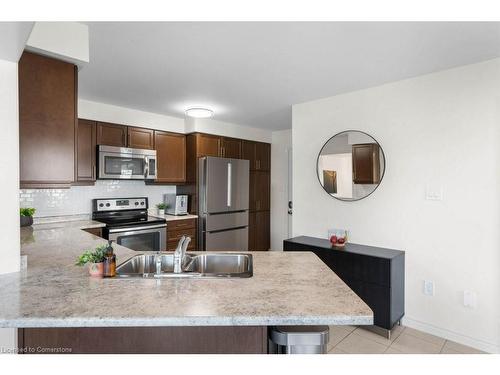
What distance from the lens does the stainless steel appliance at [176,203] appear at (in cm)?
409

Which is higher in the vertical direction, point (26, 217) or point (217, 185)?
point (217, 185)

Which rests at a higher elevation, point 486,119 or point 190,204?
point 486,119

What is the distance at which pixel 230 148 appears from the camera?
4.58 meters

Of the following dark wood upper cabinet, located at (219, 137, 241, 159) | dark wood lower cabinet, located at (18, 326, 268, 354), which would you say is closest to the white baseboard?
dark wood lower cabinet, located at (18, 326, 268, 354)

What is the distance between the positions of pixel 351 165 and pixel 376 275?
1099 mm

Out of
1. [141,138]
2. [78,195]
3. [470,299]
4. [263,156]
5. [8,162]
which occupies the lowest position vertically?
[470,299]

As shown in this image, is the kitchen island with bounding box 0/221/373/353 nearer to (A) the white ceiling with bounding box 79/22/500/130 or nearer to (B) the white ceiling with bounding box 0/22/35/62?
(B) the white ceiling with bounding box 0/22/35/62

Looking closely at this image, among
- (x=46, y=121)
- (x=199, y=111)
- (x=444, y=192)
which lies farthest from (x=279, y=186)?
(x=46, y=121)

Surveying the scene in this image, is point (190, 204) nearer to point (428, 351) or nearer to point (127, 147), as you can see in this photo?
point (127, 147)

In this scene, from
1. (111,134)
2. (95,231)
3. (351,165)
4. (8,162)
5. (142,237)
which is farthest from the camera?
(111,134)

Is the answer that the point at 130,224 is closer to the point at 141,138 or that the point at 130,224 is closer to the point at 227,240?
the point at 141,138

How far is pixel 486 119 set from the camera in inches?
88.0
